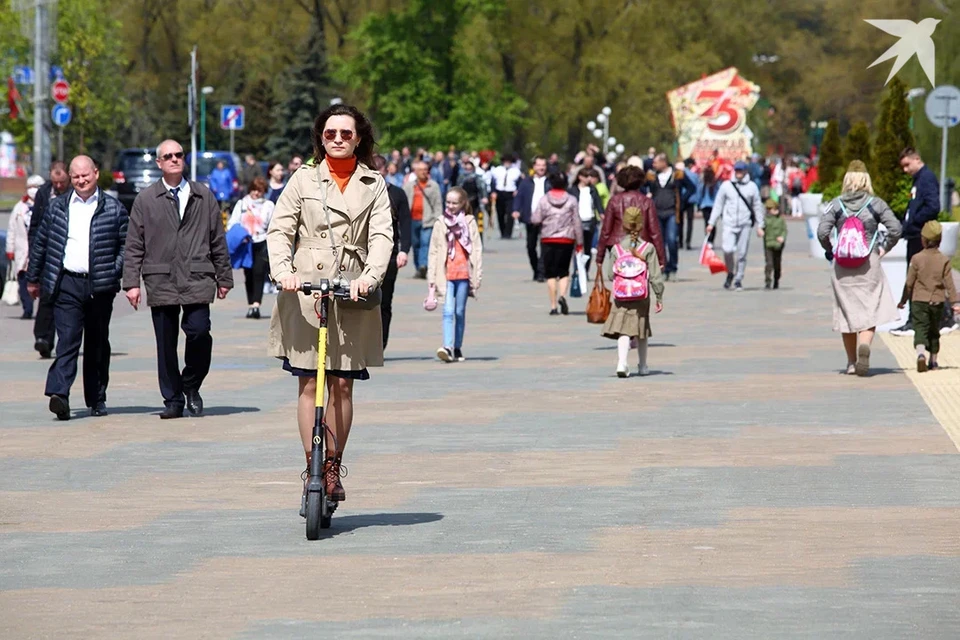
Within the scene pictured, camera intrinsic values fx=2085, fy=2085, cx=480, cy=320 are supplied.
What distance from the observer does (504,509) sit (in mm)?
9156

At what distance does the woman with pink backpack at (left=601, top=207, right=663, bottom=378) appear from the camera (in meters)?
15.9

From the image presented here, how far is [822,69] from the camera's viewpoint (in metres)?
107

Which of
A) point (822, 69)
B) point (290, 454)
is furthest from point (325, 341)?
point (822, 69)

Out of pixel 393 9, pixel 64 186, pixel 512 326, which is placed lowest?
pixel 512 326

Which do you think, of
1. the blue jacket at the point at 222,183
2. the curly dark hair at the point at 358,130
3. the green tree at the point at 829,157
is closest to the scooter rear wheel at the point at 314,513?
the curly dark hair at the point at 358,130

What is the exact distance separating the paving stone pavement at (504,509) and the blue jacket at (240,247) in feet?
18.7

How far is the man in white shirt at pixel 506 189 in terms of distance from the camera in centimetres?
4359

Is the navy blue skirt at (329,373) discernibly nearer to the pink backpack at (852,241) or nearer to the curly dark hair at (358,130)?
the curly dark hair at (358,130)

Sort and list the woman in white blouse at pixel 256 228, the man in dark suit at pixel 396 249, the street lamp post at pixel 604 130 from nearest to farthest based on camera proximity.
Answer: the man in dark suit at pixel 396 249, the woman in white blouse at pixel 256 228, the street lamp post at pixel 604 130

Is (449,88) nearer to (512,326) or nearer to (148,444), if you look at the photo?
(512,326)

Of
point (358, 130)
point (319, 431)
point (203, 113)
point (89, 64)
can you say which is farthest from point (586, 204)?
point (203, 113)

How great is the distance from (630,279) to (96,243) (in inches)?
179

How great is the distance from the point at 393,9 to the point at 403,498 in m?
77.8

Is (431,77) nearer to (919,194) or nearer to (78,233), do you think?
(919,194)
